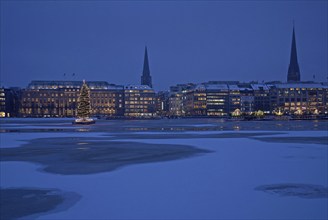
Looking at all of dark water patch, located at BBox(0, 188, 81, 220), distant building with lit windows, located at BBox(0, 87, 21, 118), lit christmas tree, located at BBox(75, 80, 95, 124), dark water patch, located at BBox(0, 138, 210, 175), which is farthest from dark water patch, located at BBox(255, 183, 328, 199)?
distant building with lit windows, located at BBox(0, 87, 21, 118)

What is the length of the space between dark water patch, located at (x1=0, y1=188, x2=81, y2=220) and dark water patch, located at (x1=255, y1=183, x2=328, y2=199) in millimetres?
5188

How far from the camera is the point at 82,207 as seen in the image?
905 cm

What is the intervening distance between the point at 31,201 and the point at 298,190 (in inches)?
275

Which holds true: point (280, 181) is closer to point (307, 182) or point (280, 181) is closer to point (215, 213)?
point (307, 182)

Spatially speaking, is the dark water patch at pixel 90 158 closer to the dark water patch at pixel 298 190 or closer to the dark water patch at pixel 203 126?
the dark water patch at pixel 298 190

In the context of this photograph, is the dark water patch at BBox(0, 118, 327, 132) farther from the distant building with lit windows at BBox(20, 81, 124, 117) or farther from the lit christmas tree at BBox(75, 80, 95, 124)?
the distant building with lit windows at BBox(20, 81, 124, 117)

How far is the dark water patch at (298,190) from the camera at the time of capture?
1003 cm

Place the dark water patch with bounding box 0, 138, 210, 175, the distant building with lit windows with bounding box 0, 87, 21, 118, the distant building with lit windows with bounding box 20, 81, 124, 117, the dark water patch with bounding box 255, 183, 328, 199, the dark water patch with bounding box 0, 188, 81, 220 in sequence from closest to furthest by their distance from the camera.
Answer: the dark water patch with bounding box 0, 188, 81, 220 → the dark water patch with bounding box 255, 183, 328, 199 → the dark water patch with bounding box 0, 138, 210, 175 → the distant building with lit windows with bounding box 0, 87, 21, 118 → the distant building with lit windows with bounding box 20, 81, 124, 117

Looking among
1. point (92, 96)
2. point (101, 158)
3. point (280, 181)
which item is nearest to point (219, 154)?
point (101, 158)

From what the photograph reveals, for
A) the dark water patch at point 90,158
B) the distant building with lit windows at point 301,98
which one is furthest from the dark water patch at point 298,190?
the distant building with lit windows at point 301,98

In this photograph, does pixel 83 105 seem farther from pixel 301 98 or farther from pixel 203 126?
pixel 301 98

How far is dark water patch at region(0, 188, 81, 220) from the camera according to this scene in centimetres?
863

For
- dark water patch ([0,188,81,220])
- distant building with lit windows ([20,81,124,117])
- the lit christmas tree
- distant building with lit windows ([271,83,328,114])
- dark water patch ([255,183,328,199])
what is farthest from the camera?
distant building with lit windows ([271,83,328,114])

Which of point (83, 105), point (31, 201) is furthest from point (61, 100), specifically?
point (31, 201)
